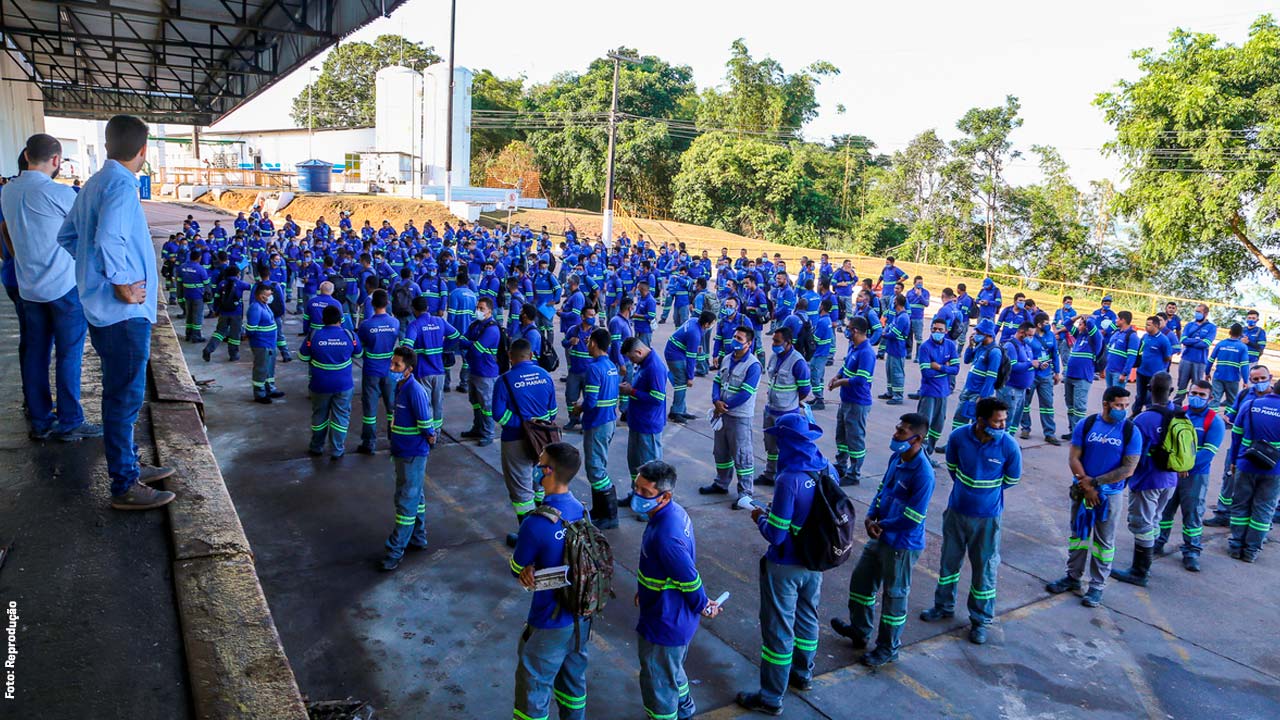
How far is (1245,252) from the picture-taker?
26812 mm

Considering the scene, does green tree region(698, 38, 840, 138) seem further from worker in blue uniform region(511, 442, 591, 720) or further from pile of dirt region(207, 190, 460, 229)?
worker in blue uniform region(511, 442, 591, 720)

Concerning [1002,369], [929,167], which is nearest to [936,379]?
[1002,369]

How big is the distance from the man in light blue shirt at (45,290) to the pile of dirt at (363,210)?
35556mm

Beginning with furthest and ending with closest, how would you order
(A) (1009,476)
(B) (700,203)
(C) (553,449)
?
(B) (700,203)
(A) (1009,476)
(C) (553,449)

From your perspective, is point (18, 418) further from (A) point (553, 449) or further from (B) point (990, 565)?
(B) point (990, 565)

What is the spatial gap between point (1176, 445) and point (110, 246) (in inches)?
316

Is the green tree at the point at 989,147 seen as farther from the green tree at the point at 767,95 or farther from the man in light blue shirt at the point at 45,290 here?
the man in light blue shirt at the point at 45,290

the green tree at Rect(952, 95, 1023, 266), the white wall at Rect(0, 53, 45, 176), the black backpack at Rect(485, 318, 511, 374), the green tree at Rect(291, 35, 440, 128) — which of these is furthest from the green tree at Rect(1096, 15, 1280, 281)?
the green tree at Rect(291, 35, 440, 128)

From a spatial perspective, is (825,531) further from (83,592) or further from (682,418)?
(682,418)

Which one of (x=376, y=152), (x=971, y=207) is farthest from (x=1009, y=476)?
(x=376, y=152)

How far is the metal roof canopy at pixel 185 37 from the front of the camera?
1488 centimetres

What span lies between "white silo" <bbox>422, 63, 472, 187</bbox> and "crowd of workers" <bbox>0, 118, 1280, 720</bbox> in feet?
114

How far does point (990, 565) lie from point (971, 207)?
36.0 metres

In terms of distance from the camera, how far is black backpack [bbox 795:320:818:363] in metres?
13.5
